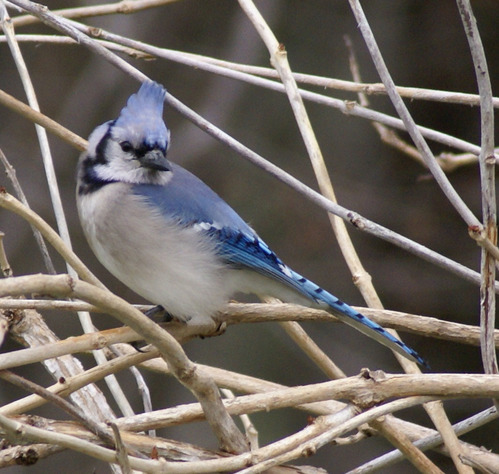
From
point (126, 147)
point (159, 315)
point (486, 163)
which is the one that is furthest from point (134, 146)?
point (486, 163)

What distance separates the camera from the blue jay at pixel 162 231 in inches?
96.6

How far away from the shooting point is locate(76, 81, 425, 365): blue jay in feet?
8.05

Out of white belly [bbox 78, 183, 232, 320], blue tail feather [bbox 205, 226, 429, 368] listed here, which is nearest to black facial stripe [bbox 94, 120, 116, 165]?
white belly [bbox 78, 183, 232, 320]

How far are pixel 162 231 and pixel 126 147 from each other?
0.94ft

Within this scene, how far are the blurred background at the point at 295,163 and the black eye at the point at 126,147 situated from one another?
2347mm

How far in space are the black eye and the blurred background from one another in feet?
7.70

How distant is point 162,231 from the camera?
2.56m

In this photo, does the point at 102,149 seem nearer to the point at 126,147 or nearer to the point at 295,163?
the point at 126,147

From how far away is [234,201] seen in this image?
519 cm

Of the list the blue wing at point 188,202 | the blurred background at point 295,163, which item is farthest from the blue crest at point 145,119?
the blurred background at point 295,163

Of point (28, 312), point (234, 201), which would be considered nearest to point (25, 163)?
point (234, 201)

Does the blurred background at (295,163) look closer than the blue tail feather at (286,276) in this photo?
No

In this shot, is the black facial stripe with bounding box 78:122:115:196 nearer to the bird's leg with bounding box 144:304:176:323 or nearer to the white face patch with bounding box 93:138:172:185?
the white face patch with bounding box 93:138:172:185

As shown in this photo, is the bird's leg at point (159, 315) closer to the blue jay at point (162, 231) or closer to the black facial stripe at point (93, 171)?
the blue jay at point (162, 231)
